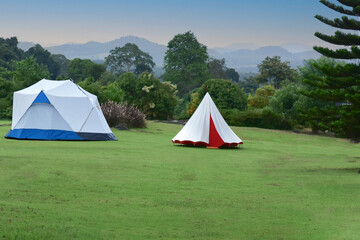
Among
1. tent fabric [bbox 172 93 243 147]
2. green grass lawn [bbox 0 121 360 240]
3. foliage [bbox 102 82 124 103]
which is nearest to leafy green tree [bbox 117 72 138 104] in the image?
foliage [bbox 102 82 124 103]

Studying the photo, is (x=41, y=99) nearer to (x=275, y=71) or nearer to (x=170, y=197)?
(x=170, y=197)

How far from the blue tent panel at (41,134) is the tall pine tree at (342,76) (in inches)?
415

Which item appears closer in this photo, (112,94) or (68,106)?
(68,106)

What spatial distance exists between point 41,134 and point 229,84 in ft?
88.0

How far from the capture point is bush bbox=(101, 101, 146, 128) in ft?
98.8

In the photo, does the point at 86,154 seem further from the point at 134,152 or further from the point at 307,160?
the point at 307,160

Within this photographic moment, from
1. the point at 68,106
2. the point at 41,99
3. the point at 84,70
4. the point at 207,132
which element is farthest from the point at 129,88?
the point at 84,70

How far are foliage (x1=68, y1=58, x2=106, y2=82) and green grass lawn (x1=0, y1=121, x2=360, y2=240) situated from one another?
217 ft

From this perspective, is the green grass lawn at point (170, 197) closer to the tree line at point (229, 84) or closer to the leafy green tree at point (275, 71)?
the tree line at point (229, 84)

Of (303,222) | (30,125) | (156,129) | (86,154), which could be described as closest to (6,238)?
(303,222)

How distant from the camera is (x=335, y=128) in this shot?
48.2 feet

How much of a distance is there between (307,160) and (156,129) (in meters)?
15.2

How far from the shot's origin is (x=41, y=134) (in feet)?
67.6

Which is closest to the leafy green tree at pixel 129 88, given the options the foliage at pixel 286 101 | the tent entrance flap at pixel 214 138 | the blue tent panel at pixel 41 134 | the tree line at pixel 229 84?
the tree line at pixel 229 84
